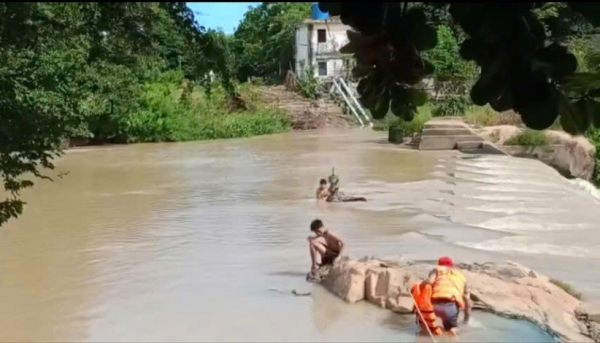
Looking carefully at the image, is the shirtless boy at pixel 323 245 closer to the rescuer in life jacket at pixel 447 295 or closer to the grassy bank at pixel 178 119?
the rescuer in life jacket at pixel 447 295

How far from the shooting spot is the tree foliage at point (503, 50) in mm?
2955

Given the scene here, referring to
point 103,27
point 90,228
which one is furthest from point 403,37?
point 90,228

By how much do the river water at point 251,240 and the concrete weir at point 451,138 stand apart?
1.46 metres

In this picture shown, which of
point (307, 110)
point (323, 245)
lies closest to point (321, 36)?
point (307, 110)

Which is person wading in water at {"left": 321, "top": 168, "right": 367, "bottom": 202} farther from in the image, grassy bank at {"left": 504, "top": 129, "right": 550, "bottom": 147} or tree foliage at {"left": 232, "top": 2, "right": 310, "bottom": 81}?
tree foliage at {"left": 232, "top": 2, "right": 310, "bottom": 81}

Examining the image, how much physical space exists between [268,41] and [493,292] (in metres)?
47.9

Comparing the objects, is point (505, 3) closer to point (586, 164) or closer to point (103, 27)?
point (103, 27)

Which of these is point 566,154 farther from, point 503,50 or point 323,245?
point 503,50

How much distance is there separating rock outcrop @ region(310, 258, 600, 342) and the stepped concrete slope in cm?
3436

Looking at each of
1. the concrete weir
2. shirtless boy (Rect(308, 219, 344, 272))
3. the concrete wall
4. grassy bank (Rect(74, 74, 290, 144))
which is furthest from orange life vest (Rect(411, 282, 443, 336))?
the concrete wall

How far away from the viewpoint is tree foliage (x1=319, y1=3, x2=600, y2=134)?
2.96 meters

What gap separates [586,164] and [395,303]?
17246 millimetres

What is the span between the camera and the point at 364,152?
2947 centimetres

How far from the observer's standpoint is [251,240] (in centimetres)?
1395
